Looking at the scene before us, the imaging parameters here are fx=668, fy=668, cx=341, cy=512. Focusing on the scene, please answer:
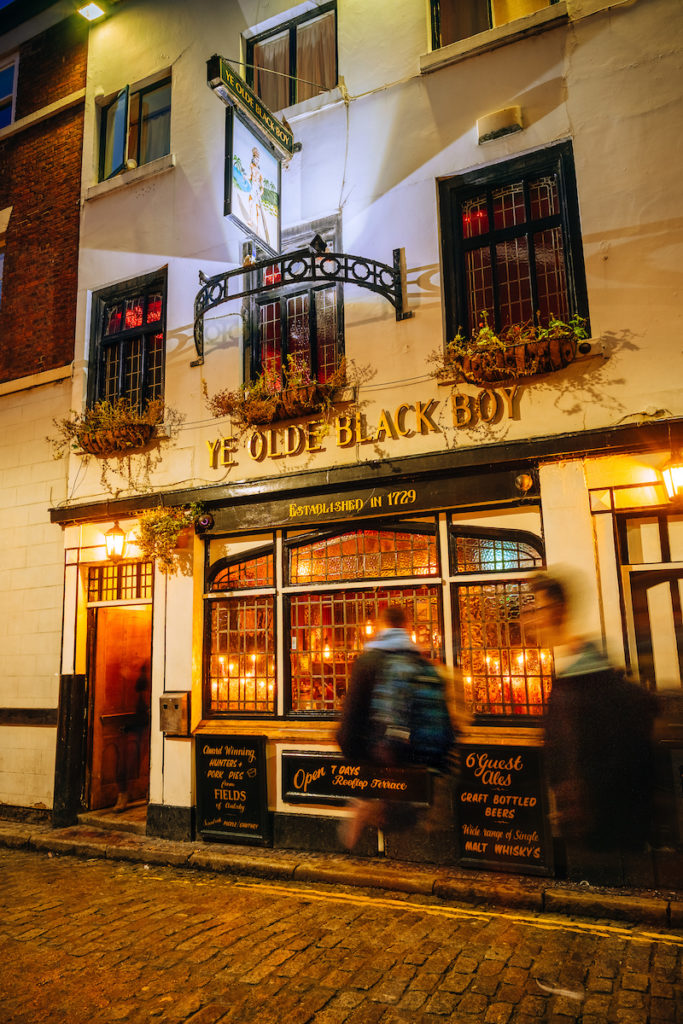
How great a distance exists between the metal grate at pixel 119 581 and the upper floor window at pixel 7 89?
8.59 metres

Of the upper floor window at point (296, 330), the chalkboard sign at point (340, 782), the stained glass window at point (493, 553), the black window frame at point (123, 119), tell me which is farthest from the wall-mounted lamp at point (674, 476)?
the black window frame at point (123, 119)

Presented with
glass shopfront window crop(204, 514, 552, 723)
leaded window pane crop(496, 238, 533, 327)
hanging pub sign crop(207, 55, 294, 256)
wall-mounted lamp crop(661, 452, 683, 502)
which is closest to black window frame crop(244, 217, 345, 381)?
hanging pub sign crop(207, 55, 294, 256)

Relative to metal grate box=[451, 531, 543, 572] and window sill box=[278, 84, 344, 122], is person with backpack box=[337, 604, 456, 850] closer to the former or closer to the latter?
metal grate box=[451, 531, 543, 572]

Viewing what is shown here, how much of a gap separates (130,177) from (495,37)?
5.51m

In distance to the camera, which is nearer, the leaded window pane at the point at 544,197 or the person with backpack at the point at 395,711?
the person with backpack at the point at 395,711

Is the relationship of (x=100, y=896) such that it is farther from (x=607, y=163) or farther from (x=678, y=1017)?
(x=607, y=163)

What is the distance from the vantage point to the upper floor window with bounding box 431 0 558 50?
7.96 metres

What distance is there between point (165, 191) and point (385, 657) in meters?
7.88

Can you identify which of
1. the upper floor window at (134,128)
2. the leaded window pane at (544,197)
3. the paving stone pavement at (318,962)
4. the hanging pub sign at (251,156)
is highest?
the upper floor window at (134,128)

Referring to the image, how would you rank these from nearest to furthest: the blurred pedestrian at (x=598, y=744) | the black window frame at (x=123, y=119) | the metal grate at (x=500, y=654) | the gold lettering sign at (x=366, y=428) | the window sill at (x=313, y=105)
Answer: the blurred pedestrian at (x=598, y=744) → the metal grate at (x=500, y=654) → the gold lettering sign at (x=366, y=428) → the window sill at (x=313, y=105) → the black window frame at (x=123, y=119)

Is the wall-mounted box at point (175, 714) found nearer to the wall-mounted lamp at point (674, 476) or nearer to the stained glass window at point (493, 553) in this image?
the stained glass window at point (493, 553)

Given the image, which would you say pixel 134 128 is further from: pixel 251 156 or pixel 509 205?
pixel 509 205

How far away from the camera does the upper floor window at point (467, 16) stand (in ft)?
26.1

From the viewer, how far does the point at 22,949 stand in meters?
4.84
